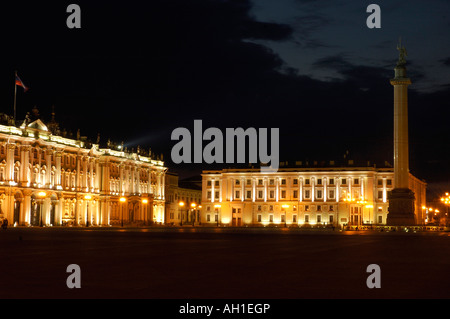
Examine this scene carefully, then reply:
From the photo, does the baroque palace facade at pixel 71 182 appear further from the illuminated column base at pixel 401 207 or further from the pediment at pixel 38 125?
the illuminated column base at pixel 401 207

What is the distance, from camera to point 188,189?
153000 millimetres

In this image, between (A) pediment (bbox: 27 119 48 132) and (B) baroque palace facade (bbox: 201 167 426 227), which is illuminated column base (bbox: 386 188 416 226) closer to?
(A) pediment (bbox: 27 119 48 132)

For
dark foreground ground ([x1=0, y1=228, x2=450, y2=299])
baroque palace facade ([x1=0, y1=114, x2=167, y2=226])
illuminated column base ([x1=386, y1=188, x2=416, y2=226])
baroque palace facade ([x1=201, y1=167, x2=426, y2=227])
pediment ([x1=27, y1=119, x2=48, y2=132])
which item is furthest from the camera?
baroque palace facade ([x1=201, y1=167, x2=426, y2=227])

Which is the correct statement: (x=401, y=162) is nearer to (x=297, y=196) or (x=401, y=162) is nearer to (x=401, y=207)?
(x=401, y=207)

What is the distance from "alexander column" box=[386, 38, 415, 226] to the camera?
227 feet

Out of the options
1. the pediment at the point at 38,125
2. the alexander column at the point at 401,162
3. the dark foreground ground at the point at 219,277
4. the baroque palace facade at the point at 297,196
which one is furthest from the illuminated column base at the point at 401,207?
the baroque palace facade at the point at 297,196

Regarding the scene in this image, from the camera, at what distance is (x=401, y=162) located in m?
70.1

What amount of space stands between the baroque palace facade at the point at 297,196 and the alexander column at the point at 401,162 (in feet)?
196

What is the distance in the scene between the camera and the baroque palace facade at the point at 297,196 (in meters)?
135

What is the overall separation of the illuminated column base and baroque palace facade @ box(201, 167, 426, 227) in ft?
195

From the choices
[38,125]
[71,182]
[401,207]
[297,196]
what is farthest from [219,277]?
[297,196]

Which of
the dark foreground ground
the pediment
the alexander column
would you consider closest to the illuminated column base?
the alexander column
